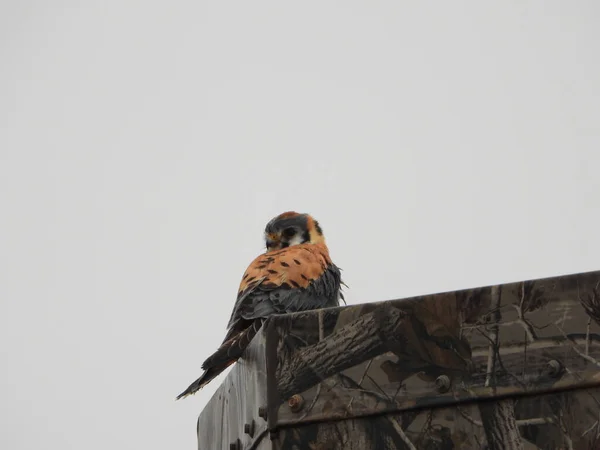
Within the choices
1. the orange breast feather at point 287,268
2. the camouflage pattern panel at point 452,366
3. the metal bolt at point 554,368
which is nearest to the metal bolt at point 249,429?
the camouflage pattern panel at point 452,366

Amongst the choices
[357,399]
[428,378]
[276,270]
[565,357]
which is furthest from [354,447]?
[276,270]

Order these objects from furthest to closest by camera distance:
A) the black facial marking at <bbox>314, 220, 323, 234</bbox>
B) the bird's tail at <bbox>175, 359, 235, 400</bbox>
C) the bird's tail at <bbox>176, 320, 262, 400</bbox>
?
the black facial marking at <bbox>314, 220, 323, 234</bbox>
the bird's tail at <bbox>175, 359, 235, 400</bbox>
the bird's tail at <bbox>176, 320, 262, 400</bbox>

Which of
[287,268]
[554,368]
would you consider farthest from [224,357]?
[554,368]

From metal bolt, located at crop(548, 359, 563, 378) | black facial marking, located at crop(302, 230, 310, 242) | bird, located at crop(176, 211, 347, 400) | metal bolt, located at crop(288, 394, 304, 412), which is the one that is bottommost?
metal bolt, located at crop(288, 394, 304, 412)

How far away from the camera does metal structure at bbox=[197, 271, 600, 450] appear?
2.64 meters

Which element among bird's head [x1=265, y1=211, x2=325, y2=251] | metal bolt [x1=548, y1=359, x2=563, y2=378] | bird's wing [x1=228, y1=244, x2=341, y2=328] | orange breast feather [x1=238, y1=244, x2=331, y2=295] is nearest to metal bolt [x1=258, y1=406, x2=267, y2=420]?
metal bolt [x1=548, y1=359, x2=563, y2=378]

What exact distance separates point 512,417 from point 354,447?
49cm

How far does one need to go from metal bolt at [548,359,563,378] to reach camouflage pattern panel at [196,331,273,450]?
2.90 ft

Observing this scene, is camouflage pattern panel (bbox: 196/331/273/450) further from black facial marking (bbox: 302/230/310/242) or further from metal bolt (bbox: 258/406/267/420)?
black facial marking (bbox: 302/230/310/242)

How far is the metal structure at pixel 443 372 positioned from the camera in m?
2.64

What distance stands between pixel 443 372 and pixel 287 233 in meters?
3.46

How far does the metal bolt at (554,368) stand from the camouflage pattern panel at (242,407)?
0.88 m

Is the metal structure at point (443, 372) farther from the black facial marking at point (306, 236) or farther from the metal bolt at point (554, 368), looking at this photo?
the black facial marking at point (306, 236)

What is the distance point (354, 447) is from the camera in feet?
8.83
